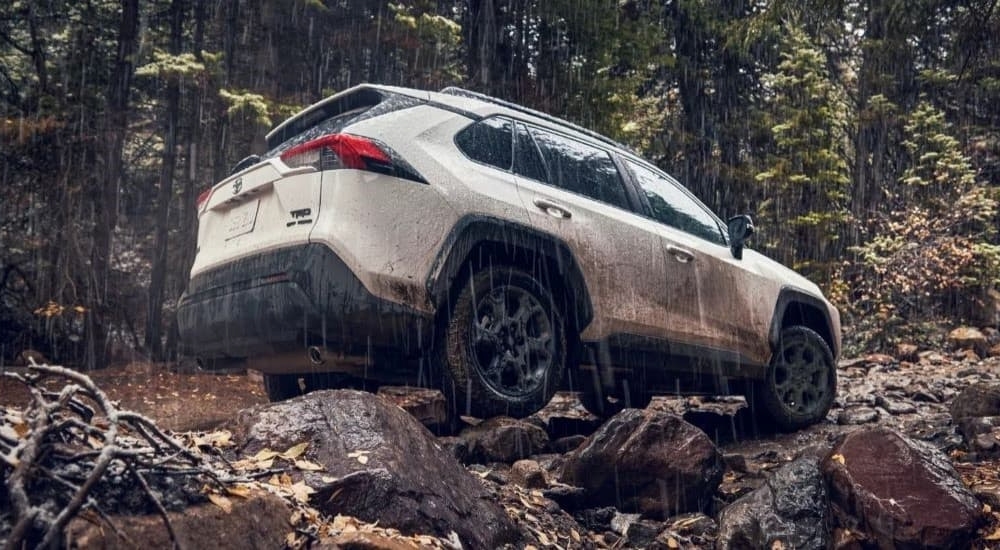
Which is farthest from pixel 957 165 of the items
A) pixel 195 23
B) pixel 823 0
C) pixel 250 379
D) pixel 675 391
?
pixel 195 23

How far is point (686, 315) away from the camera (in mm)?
5723

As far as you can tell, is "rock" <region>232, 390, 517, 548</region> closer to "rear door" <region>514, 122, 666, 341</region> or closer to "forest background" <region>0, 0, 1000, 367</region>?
"rear door" <region>514, 122, 666, 341</region>

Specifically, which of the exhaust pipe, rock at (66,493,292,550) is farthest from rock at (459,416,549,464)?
rock at (66,493,292,550)

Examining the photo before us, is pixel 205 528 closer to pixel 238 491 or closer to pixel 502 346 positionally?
pixel 238 491

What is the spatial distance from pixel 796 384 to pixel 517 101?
8324mm

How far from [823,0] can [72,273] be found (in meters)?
9.83

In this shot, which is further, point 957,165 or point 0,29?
point 957,165

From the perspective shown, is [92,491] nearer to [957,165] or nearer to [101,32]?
[101,32]

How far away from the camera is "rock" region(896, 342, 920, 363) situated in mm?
13367

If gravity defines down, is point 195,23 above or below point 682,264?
above

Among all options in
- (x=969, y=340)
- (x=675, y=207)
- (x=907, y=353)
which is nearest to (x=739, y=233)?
(x=675, y=207)

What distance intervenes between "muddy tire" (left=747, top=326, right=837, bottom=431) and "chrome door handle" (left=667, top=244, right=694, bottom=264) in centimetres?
130

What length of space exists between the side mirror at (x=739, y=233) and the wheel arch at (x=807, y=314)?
62cm

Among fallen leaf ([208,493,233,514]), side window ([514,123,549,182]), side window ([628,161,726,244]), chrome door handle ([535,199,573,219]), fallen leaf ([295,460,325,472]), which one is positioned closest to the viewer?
fallen leaf ([208,493,233,514])
